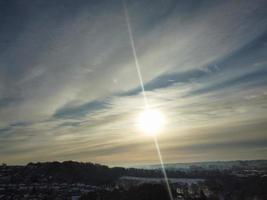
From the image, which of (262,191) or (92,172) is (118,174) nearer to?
(92,172)

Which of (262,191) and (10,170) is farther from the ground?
(10,170)

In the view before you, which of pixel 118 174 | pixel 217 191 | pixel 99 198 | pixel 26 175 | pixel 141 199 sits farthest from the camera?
pixel 118 174

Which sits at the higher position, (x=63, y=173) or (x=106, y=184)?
(x=63, y=173)

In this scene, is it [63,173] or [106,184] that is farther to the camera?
[63,173]

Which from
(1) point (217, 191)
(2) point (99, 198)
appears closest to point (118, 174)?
(1) point (217, 191)

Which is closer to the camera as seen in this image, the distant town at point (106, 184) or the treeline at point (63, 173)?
the distant town at point (106, 184)

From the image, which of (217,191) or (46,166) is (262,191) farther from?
(46,166)

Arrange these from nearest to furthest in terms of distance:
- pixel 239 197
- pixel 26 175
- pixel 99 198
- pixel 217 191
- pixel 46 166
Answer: pixel 99 198 < pixel 239 197 < pixel 217 191 < pixel 26 175 < pixel 46 166

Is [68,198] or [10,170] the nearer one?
[68,198]

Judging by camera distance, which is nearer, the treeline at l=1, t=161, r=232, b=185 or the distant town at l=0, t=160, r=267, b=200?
the distant town at l=0, t=160, r=267, b=200
